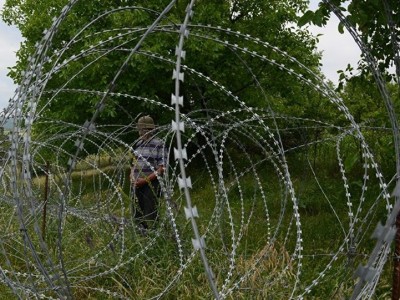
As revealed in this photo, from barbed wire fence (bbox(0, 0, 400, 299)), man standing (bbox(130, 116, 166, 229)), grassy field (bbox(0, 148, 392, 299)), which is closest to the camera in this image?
barbed wire fence (bbox(0, 0, 400, 299))

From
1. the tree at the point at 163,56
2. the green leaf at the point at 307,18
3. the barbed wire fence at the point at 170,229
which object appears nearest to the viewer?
the barbed wire fence at the point at 170,229

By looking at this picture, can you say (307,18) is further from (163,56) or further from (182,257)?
(163,56)

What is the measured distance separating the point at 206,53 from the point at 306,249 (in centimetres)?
869

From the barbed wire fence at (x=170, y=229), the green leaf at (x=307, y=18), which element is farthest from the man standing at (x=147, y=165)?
the green leaf at (x=307, y=18)

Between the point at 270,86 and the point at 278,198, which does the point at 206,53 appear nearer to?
the point at 270,86

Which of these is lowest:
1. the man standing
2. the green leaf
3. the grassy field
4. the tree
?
the grassy field

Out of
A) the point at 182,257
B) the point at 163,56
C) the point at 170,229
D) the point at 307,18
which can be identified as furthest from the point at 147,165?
the point at 163,56

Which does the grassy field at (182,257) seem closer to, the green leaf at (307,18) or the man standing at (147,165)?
the man standing at (147,165)

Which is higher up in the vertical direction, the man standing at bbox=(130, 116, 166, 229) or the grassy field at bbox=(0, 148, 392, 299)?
the man standing at bbox=(130, 116, 166, 229)

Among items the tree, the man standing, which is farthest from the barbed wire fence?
the tree

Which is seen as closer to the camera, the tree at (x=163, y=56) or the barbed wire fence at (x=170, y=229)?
the barbed wire fence at (x=170, y=229)

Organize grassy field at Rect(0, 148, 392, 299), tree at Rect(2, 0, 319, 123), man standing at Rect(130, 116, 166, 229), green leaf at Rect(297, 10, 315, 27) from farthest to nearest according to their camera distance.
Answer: tree at Rect(2, 0, 319, 123)
man standing at Rect(130, 116, 166, 229)
green leaf at Rect(297, 10, 315, 27)
grassy field at Rect(0, 148, 392, 299)

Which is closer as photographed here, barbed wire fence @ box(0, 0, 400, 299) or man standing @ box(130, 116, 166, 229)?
barbed wire fence @ box(0, 0, 400, 299)

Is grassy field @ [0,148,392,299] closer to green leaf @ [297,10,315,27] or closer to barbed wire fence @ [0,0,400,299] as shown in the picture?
barbed wire fence @ [0,0,400,299]
